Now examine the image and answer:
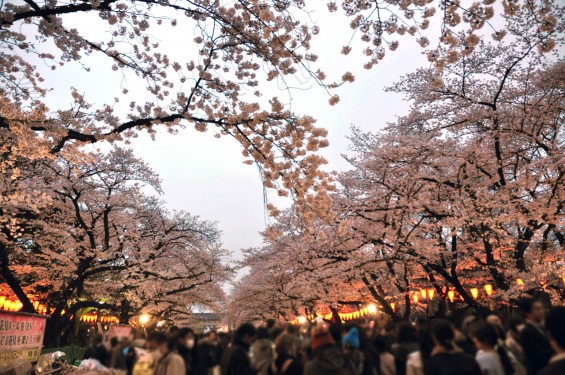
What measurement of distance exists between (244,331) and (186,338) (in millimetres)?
1377

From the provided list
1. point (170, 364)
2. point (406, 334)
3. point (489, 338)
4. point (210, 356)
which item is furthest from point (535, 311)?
point (210, 356)

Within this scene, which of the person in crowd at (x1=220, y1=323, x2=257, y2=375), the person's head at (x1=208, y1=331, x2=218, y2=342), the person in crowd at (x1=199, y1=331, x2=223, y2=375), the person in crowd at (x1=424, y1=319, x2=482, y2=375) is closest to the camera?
the person in crowd at (x1=424, y1=319, x2=482, y2=375)

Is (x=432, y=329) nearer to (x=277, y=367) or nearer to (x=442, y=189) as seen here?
(x=277, y=367)

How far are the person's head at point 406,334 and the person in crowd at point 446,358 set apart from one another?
52.7 inches

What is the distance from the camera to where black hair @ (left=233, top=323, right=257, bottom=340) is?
5.24 metres

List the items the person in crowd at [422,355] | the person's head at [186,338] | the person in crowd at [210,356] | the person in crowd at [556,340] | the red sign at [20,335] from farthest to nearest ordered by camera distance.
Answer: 1. the red sign at [20,335]
2. the person in crowd at [210,356]
3. the person's head at [186,338]
4. the person in crowd at [422,355]
5. the person in crowd at [556,340]

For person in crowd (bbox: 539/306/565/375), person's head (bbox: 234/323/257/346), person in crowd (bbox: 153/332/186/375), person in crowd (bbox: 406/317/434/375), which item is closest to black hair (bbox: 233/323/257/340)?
person's head (bbox: 234/323/257/346)

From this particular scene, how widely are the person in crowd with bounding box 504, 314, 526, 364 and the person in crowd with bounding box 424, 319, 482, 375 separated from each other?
3.26ft

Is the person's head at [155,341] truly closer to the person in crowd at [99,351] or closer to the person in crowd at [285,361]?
Answer: the person in crowd at [99,351]

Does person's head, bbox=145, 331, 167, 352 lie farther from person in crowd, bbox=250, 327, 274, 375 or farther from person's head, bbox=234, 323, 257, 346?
person in crowd, bbox=250, 327, 274, 375

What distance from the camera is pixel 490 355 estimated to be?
389 centimetres

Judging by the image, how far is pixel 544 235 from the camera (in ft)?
37.9

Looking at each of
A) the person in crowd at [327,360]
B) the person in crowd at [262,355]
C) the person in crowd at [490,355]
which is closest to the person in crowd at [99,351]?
the person in crowd at [262,355]

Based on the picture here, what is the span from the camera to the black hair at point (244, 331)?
524 cm
